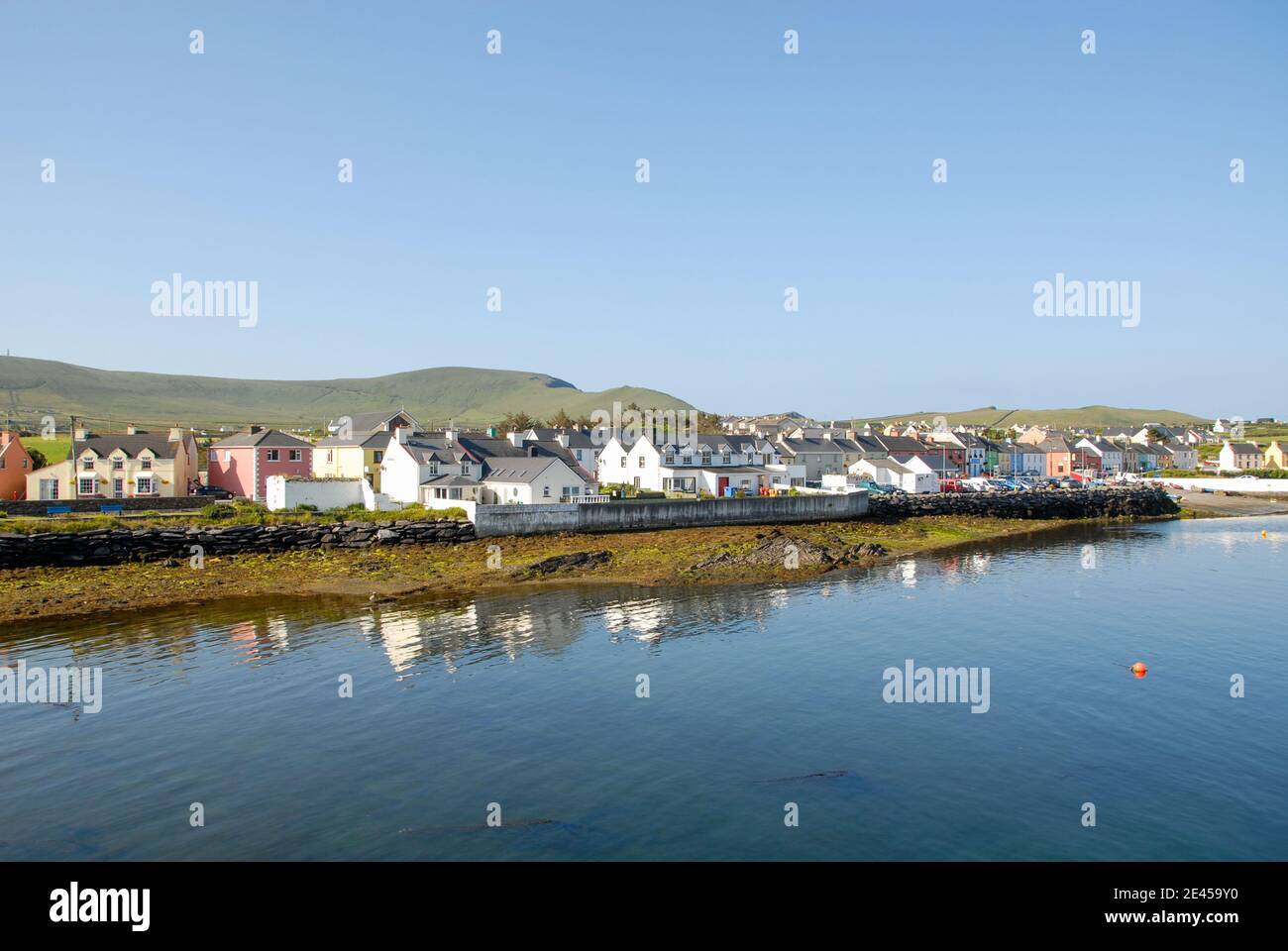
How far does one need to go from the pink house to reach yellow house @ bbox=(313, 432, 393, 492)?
2.27 m

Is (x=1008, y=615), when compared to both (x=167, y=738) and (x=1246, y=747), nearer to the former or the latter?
(x=1246, y=747)

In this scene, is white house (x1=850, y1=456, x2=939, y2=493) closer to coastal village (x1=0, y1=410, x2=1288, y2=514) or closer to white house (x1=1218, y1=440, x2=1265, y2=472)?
coastal village (x1=0, y1=410, x2=1288, y2=514)

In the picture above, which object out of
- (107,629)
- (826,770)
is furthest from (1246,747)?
(107,629)

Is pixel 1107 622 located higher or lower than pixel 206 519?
lower

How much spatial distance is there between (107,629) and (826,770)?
110 ft

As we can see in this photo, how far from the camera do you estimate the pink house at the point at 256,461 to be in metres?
73.2

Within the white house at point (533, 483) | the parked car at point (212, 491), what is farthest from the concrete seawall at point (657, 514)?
the parked car at point (212, 491)

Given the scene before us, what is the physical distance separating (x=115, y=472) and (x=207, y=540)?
972 inches

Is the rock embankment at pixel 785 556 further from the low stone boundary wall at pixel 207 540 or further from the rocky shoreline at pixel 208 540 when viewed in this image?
the low stone boundary wall at pixel 207 540

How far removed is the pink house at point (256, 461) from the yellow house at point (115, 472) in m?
3.00

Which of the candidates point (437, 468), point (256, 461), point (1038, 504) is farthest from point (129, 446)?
point (1038, 504)

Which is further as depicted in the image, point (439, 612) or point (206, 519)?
point (206, 519)
